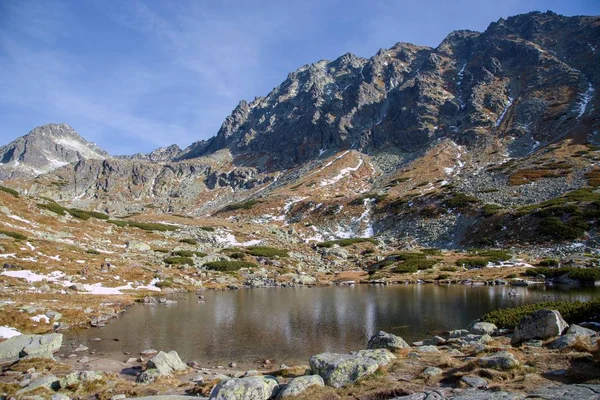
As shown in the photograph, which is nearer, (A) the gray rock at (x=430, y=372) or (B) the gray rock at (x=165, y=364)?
(A) the gray rock at (x=430, y=372)

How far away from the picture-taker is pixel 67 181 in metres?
188

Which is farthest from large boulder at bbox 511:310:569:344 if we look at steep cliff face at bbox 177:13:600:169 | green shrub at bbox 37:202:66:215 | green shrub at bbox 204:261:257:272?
steep cliff face at bbox 177:13:600:169

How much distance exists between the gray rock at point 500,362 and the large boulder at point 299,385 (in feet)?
16.5

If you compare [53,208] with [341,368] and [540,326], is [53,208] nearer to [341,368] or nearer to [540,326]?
[341,368]

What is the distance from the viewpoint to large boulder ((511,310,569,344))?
14406 millimetres

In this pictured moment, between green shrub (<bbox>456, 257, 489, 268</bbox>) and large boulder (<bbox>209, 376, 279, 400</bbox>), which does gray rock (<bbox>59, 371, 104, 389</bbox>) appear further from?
green shrub (<bbox>456, 257, 489, 268</bbox>)

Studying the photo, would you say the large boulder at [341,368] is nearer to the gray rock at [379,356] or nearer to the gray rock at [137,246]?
the gray rock at [379,356]

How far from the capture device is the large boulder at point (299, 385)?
10.0 metres

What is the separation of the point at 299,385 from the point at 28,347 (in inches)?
568

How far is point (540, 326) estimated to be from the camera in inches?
579

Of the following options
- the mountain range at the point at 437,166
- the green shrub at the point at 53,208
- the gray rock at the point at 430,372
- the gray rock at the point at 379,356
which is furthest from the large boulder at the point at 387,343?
the green shrub at the point at 53,208

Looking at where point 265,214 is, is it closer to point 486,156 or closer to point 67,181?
point 486,156

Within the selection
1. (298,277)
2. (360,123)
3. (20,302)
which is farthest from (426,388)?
(360,123)

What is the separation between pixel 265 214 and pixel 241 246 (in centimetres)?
3948
